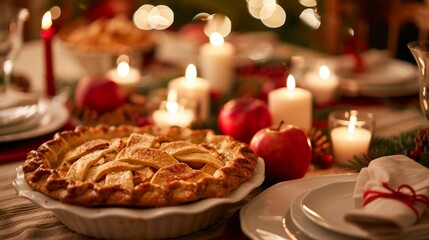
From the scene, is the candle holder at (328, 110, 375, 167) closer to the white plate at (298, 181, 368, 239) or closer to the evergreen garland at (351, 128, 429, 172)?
the evergreen garland at (351, 128, 429, 172)

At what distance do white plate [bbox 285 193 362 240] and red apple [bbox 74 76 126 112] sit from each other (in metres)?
0.82

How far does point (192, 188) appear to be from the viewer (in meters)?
0.92

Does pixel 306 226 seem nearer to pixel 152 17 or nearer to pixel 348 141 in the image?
pixel 348 141

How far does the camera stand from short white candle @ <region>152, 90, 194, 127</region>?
1.53 metres

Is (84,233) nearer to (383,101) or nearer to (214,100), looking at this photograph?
(214,100)

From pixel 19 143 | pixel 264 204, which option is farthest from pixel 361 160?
pixel 19 143

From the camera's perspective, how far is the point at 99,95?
165cm

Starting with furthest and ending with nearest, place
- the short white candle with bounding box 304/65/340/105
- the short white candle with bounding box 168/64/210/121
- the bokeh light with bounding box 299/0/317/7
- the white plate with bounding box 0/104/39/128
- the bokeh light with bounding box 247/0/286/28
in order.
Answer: the bokeh light with bounding box 247/0/286/28
the bokeh light with bounding box 299/0/317/7
the short white candle with bounding box 304/65/340/105
the short white candle with bounding box 168/64/210/121
the white plate with bounding box 0/104/39/128

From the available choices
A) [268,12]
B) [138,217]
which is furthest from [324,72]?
[268,12]

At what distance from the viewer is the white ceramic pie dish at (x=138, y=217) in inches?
35.3

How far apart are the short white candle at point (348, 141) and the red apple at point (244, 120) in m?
0.16

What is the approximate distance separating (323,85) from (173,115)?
473mm

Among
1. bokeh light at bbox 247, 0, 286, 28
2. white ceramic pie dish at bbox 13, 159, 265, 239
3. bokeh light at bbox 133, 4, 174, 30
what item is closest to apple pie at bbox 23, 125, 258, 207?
white ceramic pie dish at bbox 13, 159, 265, 239

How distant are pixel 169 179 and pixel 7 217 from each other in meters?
0.32
